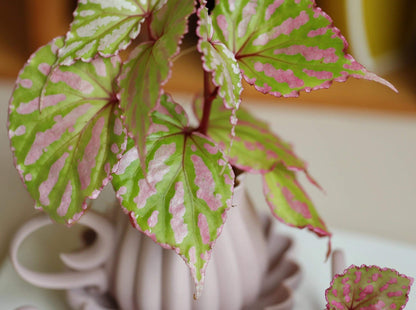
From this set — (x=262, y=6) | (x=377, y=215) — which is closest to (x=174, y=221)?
(x=262, y=6)

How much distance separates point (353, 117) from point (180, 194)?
587 millimetres

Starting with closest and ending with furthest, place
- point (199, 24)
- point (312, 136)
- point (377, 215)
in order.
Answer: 1. point (199, 24)
2. point (377, 215)
3. point (312, 136)

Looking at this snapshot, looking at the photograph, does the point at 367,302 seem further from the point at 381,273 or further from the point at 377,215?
the point at 377,215

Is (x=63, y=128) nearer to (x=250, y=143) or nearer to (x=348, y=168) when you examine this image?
(x=250, y=143)

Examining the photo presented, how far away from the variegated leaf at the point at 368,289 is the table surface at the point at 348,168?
33 cm

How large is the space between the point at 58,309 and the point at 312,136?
473 mm

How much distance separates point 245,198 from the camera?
0.41 meters

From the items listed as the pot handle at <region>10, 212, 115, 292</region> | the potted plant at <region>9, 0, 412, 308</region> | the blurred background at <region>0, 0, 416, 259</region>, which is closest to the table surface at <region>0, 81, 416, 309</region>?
the blurred background at <region>0, 0, 416, 259</region>

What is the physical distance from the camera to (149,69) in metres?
0.30

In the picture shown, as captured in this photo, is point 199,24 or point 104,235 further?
point 104,235

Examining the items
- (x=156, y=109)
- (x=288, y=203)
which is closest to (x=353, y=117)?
(x=288, y=203)

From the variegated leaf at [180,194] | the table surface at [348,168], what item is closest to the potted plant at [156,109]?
the variegated leaf at [180,194]

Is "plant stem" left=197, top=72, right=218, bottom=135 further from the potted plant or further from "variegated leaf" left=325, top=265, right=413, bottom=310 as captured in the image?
"variegated leaf" left=325, top=265, right=413, bottom=310

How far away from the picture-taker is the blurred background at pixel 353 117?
726 mm
